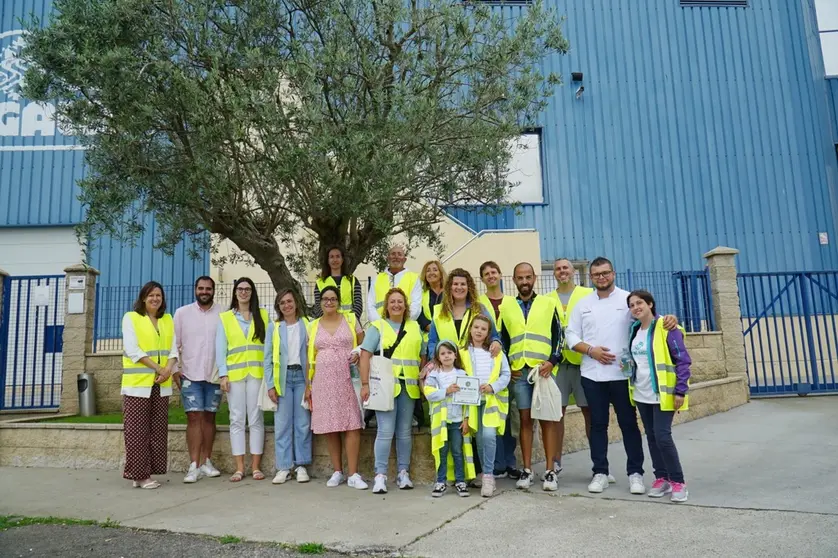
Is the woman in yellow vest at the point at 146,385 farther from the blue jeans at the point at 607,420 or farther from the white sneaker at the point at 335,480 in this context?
the blue jeans at the point at 607,420

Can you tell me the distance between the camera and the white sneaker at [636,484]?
5.14 meters

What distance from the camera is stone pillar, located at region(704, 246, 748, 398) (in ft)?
31.1

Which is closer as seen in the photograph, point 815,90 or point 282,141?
point 282,141

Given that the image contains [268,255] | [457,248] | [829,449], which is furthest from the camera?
[457,248]

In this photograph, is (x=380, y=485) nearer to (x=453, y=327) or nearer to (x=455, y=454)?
(x=455, y=454)

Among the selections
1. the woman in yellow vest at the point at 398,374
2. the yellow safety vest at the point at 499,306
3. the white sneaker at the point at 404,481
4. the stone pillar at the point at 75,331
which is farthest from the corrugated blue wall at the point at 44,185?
the yellow safety vest at the point at 499,306

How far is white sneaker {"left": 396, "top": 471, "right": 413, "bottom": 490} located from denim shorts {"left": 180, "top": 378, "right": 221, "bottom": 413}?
2.03 metres

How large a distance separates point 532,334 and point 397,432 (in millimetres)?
1471

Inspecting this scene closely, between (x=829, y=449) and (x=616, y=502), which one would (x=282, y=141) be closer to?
(x=616, y=502)

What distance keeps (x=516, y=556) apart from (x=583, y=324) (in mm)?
2364

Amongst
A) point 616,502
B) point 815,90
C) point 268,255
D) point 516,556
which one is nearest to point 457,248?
point 268,255

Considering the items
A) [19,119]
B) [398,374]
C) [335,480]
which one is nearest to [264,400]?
[335,480]

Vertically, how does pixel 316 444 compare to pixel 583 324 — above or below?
below

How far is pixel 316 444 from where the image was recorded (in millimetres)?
6293
